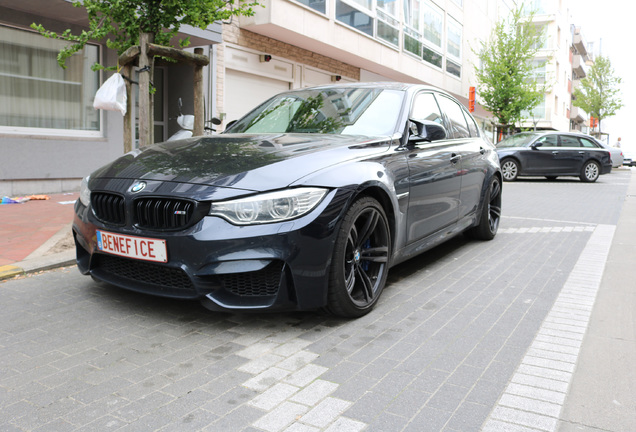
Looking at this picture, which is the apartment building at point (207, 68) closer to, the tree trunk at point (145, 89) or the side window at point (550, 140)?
the tree trunk at point (145, 89)

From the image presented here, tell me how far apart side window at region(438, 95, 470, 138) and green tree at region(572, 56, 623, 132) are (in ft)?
172

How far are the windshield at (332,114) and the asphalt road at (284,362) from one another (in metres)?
1.30

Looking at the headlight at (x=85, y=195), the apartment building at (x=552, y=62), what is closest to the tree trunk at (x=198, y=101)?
the headlight at (x=85, y=195)

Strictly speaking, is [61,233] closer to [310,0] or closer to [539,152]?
[310,0]

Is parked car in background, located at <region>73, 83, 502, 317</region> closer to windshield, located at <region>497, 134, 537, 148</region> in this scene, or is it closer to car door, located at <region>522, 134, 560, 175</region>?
car door, located at <region>522, 134, 560, 175</region>

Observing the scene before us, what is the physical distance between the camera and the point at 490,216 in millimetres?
6562

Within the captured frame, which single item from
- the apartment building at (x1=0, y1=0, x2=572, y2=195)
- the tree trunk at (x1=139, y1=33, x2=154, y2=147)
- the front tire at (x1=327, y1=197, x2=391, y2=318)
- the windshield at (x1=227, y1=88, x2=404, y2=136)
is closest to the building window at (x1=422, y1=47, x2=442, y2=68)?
the apartment building at (x1=0, y1=0, x2=572, y2=195)

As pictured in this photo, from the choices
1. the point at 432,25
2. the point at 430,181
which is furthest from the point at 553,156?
the point at 430,181

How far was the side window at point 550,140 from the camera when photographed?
18.1m

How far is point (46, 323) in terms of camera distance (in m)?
3.38

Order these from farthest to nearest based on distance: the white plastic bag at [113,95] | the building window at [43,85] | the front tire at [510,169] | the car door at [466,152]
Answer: the front tire at [510,169]
the building window at [43,85]
the white plastic bag at [113,95]
the car door at [466,152]

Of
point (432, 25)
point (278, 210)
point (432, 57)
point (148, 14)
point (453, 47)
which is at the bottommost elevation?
point (278, 210)

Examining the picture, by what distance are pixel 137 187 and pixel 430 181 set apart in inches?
91.5

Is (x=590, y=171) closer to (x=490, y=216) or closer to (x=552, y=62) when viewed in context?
(x=490, y=216)
